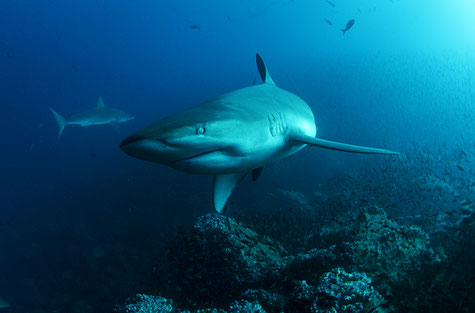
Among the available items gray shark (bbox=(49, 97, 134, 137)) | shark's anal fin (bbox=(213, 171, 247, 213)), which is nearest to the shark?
shark's anal fin (bbox=(213, 171, 247, 213))

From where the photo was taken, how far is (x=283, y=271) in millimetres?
3705

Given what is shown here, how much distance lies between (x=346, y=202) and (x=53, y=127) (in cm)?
6471

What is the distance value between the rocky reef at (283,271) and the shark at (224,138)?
1.19m

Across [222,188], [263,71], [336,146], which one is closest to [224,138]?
[336,146]

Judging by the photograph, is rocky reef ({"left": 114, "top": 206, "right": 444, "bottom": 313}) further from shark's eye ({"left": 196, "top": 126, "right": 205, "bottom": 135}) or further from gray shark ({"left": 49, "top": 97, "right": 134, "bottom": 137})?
gray shark ({"left": 49, "top": 97, "right": 134, "bottom": 137})

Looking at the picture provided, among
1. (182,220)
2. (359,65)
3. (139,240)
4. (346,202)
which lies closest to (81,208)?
(139,240)

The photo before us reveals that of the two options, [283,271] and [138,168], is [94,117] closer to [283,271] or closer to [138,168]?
[138,168]

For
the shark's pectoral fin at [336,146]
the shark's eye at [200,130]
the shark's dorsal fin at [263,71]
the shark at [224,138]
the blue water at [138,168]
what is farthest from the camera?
the blue water at [138,168]

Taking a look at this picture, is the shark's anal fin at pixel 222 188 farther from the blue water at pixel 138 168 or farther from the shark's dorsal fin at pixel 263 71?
the blue water at pixel 138 168

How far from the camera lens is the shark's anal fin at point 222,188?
3.48 meters

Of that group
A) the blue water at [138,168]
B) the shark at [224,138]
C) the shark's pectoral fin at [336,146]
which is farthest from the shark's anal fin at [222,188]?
the blue water at [138,168]

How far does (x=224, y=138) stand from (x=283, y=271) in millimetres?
2422

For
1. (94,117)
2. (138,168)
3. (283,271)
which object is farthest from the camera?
(138,168)

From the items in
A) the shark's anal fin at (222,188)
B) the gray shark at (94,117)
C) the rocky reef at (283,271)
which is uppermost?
the gray shark at (94,117)
